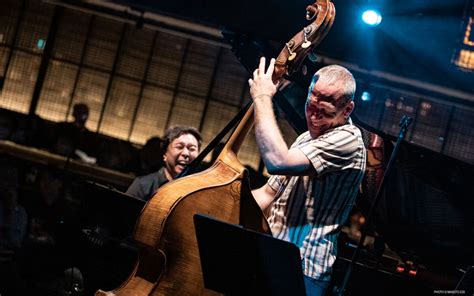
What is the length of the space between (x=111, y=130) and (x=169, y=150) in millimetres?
3564

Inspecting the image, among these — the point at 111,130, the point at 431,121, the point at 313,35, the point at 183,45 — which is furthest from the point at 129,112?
the point at 313,35

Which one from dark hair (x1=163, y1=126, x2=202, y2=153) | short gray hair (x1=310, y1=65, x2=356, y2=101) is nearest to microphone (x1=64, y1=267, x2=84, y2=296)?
dark hair (x1=163, y1=126, x2=202, y2=153)

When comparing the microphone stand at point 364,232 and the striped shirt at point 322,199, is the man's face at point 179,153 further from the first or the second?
the striped shirt at point 322,199

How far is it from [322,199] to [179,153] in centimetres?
291

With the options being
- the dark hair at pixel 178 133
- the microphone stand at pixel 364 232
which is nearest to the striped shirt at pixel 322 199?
the microphone stand at pixel 364 232

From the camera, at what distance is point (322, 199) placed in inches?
112

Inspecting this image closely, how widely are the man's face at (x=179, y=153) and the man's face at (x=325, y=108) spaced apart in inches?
109

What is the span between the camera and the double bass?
2.75 metres

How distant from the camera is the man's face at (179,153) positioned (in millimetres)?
5574

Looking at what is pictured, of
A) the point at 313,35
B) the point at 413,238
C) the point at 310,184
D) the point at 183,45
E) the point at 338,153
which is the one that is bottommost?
the point at 413,238

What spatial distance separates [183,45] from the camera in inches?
351

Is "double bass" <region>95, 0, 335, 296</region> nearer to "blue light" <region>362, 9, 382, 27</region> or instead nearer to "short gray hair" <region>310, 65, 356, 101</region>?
"short gray hair" <region>310, 65, 356, 101</region>

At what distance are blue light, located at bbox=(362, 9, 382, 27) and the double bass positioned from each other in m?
4.71

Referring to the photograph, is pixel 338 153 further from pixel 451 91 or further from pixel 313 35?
pixel 451 91
